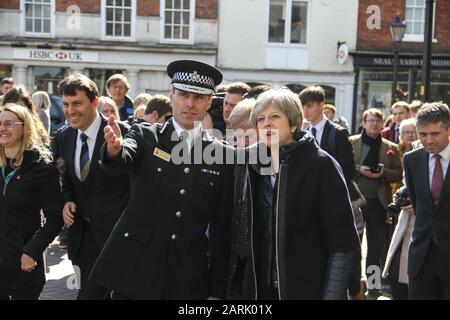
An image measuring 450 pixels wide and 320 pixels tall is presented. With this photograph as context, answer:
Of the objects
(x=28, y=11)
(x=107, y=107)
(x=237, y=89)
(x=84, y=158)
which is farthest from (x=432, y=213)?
(x=28, y=11)

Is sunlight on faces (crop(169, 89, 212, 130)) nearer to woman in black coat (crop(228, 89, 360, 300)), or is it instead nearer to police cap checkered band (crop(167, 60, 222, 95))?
police cap checkered band (crop(167, 60, 222, 95))

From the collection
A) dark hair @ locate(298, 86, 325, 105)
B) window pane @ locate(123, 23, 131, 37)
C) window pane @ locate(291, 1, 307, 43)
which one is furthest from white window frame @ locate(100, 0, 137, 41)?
dark hair @ locate(298, 86, 325, 105)

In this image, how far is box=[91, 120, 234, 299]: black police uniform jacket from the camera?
12.2ft

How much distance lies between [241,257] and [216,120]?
8.19 feet

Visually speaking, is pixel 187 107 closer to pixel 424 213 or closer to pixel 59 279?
pixel 424 213

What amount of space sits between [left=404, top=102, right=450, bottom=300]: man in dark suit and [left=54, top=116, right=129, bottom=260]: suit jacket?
221 centimetres

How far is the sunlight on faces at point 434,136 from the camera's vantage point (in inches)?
203

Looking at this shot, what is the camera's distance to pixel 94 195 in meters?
4.95

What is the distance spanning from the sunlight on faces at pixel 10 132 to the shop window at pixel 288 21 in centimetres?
2122

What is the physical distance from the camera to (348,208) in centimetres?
357

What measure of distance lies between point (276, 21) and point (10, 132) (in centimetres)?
2150

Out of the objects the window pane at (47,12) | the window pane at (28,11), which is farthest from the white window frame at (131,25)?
the window pane at (28,11)

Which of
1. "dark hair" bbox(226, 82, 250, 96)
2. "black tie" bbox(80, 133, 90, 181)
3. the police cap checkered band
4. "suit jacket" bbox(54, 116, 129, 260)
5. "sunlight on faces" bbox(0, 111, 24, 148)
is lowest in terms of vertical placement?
"suit jacket" bbox(54, 116, 129, 260)
